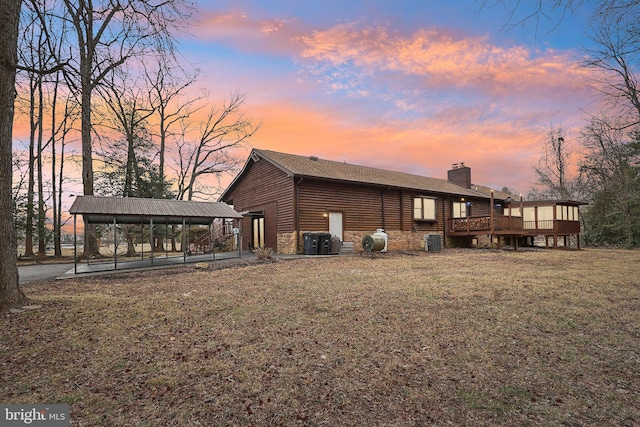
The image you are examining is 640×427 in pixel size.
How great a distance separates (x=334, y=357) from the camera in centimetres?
431

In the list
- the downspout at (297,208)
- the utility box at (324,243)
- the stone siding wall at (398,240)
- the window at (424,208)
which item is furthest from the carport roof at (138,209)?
the window at (424,208)

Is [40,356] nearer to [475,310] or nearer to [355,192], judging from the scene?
[475,310]

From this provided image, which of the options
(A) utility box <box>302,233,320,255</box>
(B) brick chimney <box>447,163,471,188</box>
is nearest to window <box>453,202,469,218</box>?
(B) brick chimney <box>447,163,471,188</box>

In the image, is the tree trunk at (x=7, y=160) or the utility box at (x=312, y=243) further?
the utility box at (x=312, y=243)

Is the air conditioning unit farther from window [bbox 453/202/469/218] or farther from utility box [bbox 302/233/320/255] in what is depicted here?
utility box [bbox 302/233/320/255]

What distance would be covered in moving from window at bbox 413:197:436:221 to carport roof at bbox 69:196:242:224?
1348 centimetres

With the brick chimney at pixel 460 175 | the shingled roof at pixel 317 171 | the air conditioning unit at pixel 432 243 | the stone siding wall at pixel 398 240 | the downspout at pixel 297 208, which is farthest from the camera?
the brick chimney at pixel 460 175

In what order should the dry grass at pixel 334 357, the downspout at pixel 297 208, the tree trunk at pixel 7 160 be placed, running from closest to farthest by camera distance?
the dry grass at pixel 334 357
the tree trunk at pixel 7 160
the downspout at pixel 297 208

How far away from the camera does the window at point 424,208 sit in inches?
926

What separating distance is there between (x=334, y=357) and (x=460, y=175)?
31.5 m

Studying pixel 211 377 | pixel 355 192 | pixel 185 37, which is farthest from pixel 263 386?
pixel 355 192

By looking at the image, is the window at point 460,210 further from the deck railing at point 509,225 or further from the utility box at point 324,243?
the utility box at point 324,243

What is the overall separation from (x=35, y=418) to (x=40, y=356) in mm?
1601

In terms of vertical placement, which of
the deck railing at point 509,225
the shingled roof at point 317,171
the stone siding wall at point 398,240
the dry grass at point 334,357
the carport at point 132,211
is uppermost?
the shingled roof at point 317,171
